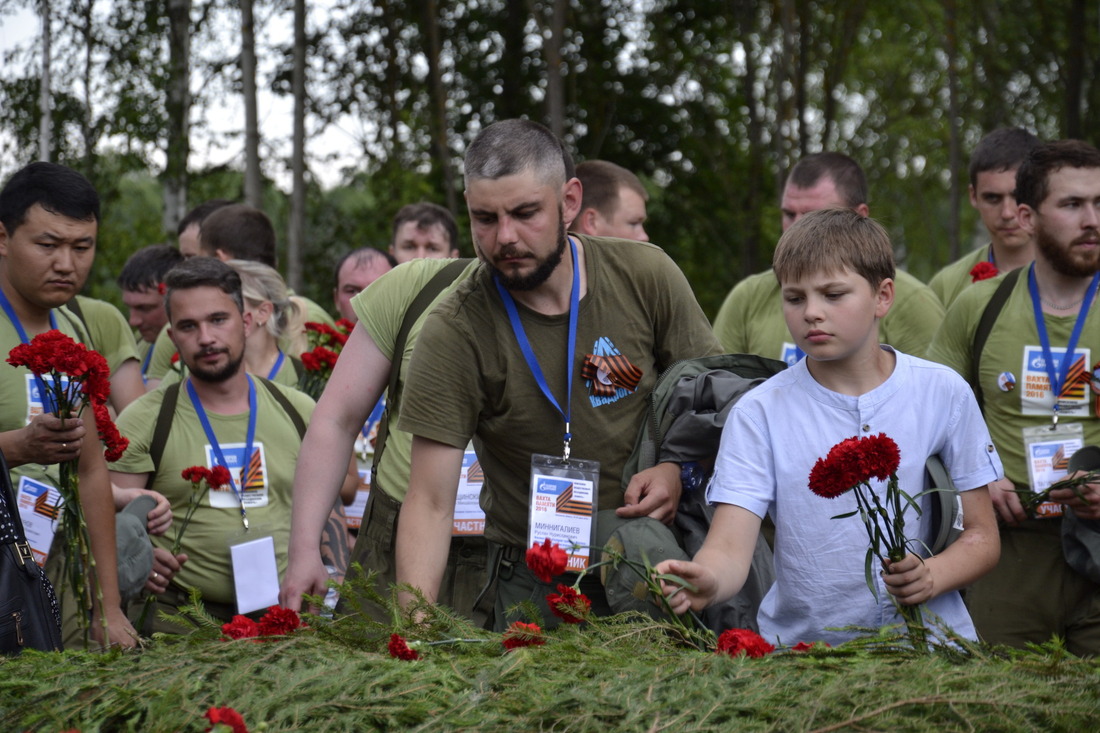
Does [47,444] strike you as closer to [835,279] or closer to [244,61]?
[835,279]

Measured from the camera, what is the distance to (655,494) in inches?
142

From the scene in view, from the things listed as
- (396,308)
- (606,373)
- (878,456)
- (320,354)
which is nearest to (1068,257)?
(606,373)

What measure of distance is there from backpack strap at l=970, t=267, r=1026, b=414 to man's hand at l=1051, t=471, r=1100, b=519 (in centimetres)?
65

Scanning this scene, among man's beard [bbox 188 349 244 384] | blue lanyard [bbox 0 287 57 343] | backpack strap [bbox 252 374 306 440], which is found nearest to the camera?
blue lanyard [bbox 0 287 57 343]

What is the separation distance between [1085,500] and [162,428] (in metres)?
3.53

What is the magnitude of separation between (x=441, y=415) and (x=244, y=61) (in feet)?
28.4

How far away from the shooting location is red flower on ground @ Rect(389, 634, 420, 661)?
8.02 feet

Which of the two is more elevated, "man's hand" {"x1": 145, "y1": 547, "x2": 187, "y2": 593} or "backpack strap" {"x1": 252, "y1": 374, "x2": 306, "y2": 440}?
"backpack strap" {"x1": 252, "y1": 374, "x2": 306, "y2": 440}

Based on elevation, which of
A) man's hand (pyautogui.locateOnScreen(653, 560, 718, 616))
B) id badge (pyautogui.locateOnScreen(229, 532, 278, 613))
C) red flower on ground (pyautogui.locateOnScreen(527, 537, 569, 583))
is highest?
red flower on ground (pyautogui.locateOnScreen(527, 537, 569, 583))

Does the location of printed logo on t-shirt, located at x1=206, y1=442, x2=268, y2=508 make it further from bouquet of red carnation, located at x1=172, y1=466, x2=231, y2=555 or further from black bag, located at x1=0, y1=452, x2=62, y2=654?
black bag, located at x1=0, y1=452, x2=62, y2=654

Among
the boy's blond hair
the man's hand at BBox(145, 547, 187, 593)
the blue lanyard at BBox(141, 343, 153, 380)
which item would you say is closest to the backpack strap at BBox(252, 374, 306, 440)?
the man's hand at BBox(145, 547, 187, 593)

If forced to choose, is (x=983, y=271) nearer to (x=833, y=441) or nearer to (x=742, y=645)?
(x=833, y=441)

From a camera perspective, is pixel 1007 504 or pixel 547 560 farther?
pixel 1007 504

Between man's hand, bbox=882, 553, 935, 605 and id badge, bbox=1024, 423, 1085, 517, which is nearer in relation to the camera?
man's hand, bbox=882, 553, 935, 605
